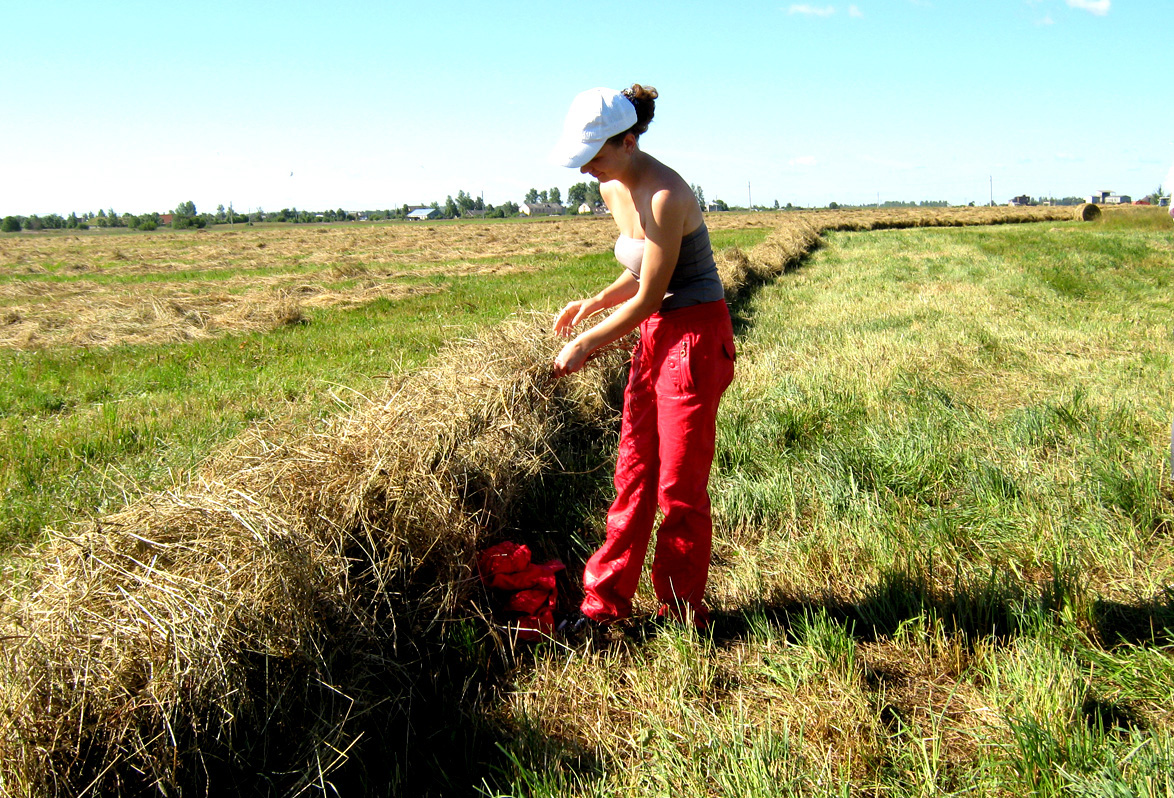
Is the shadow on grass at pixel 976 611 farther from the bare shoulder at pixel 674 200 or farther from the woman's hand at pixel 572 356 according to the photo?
the bare shoulder at pixel 674 200

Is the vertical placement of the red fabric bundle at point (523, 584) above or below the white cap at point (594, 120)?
below

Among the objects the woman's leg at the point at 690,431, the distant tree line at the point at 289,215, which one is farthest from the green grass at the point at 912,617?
the distant tree line at the point at 289,215

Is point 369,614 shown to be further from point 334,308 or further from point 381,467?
point 334,308

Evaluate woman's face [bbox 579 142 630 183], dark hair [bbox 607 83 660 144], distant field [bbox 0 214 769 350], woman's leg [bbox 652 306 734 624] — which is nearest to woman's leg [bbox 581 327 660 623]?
woman's leg [bbox 652 306 734 624]

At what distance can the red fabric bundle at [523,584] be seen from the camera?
10.0 feet

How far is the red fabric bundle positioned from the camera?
3.05m

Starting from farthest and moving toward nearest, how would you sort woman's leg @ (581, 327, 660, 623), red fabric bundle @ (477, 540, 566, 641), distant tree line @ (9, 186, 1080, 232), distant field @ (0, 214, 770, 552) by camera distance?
1. distant tree line @ (9, 186, 1080, 232)
2. distant field @ (0, 214, 770, 552)
3. red fabric bundle @ (477, 540, 566, 641)
4. woman's leg @ (581, 327, 660, 623)

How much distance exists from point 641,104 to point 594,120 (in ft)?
0.96

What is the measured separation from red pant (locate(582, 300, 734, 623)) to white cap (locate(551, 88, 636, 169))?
0.67 meters

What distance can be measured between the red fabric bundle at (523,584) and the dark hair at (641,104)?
71.3 inches

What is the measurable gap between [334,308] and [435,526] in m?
10.0

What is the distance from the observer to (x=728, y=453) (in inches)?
185

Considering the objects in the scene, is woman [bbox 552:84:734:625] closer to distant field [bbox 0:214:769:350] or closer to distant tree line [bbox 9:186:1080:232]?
distant field [bbox 0:214:769:350]

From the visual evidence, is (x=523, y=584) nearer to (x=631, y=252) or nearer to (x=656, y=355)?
(x=656, y=355)
